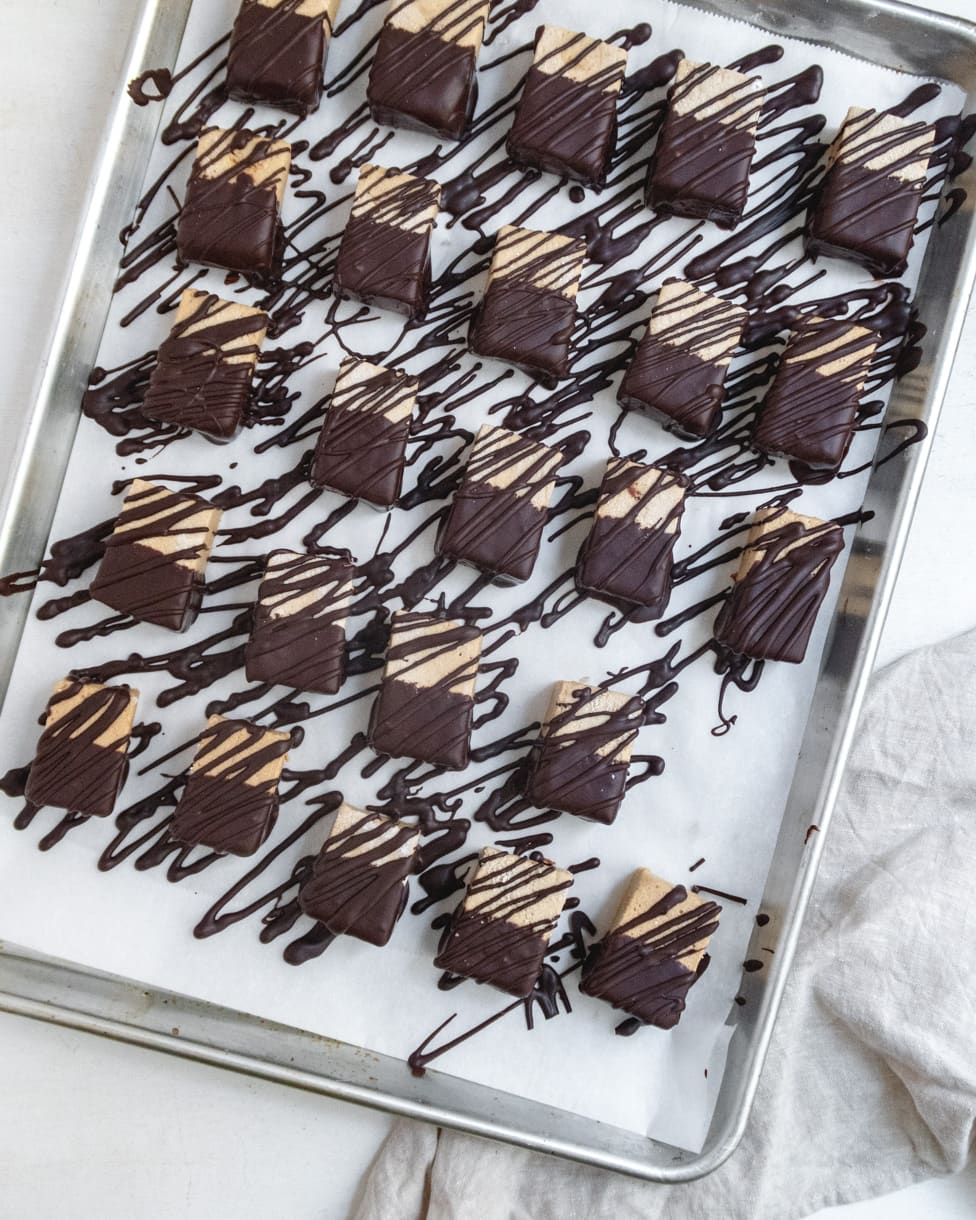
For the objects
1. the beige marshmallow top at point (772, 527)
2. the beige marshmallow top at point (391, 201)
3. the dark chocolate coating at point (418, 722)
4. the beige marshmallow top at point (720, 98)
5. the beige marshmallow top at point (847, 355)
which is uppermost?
the beige marshmallow top at point (720, 98)

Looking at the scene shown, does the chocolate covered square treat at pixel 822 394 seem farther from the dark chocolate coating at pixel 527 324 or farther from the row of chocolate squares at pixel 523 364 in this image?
the dark chocolate coating at pixel 527 324

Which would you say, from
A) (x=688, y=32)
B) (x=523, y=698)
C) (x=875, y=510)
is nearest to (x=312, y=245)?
(x=688, y=32)

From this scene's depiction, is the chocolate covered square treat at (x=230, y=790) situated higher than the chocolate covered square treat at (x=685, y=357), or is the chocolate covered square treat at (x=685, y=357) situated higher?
the chocolate covered square treat at (x=685, y=357)

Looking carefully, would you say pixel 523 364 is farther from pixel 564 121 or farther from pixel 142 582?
pixel 142 582

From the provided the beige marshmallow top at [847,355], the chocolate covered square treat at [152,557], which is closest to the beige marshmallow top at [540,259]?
the beige marshmallow top at [847,355]

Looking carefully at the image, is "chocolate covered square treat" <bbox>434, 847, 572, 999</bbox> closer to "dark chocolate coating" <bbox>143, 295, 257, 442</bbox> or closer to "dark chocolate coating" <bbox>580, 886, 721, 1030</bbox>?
"dark chocolate coating" <bbox>580, 886, 721, 1030</bbox>

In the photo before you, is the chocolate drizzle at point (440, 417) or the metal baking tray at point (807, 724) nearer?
the metal baking tray at point (807, 724)

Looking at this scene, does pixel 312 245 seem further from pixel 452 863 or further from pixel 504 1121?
pixel 504 1121
